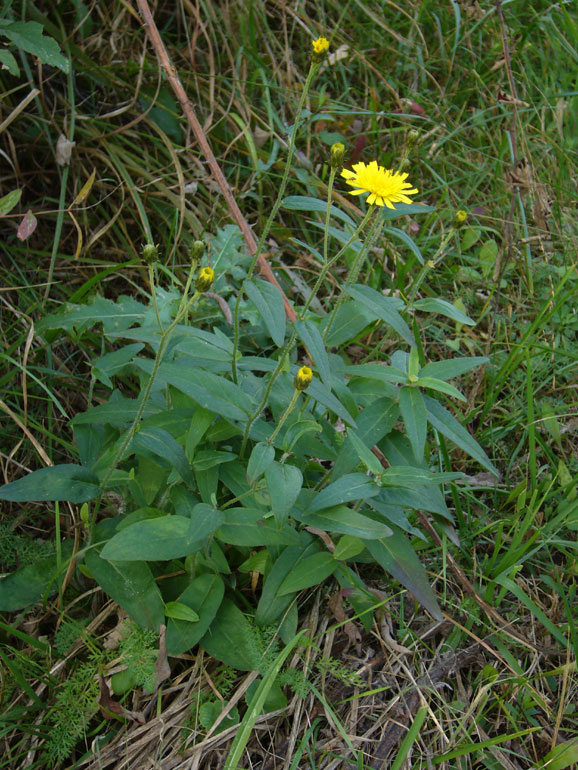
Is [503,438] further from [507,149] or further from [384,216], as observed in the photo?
[507,149]

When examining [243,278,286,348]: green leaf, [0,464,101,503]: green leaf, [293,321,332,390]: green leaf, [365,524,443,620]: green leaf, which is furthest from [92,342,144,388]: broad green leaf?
[365,524,443,620]: green leaf

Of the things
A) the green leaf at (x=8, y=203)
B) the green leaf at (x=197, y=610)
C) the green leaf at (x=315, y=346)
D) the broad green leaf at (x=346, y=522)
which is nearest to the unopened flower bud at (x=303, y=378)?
the green leaf at (x=315, y=346)

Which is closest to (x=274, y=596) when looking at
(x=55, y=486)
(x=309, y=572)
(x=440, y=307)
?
(x=309, y=572)

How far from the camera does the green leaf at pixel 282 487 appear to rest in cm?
114

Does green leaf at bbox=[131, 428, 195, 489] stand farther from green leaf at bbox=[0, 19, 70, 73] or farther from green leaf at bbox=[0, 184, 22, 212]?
green leaf at bbox=[0, 19, 70, 73]

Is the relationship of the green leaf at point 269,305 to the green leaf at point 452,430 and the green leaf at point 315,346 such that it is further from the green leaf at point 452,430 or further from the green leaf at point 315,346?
the green leaf at point 452,430

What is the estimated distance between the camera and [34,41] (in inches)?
65.4

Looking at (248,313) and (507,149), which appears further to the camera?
(507,149)

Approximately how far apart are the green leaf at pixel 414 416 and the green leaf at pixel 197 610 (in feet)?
1.69

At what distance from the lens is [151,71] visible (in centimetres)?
234

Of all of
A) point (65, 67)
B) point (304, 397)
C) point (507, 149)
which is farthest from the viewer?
point (507, 149)

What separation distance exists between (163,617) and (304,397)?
1.88ft

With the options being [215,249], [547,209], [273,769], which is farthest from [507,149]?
[273,769]

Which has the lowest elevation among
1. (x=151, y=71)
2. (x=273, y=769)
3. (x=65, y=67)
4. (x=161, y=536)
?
(x=273, y=769)
